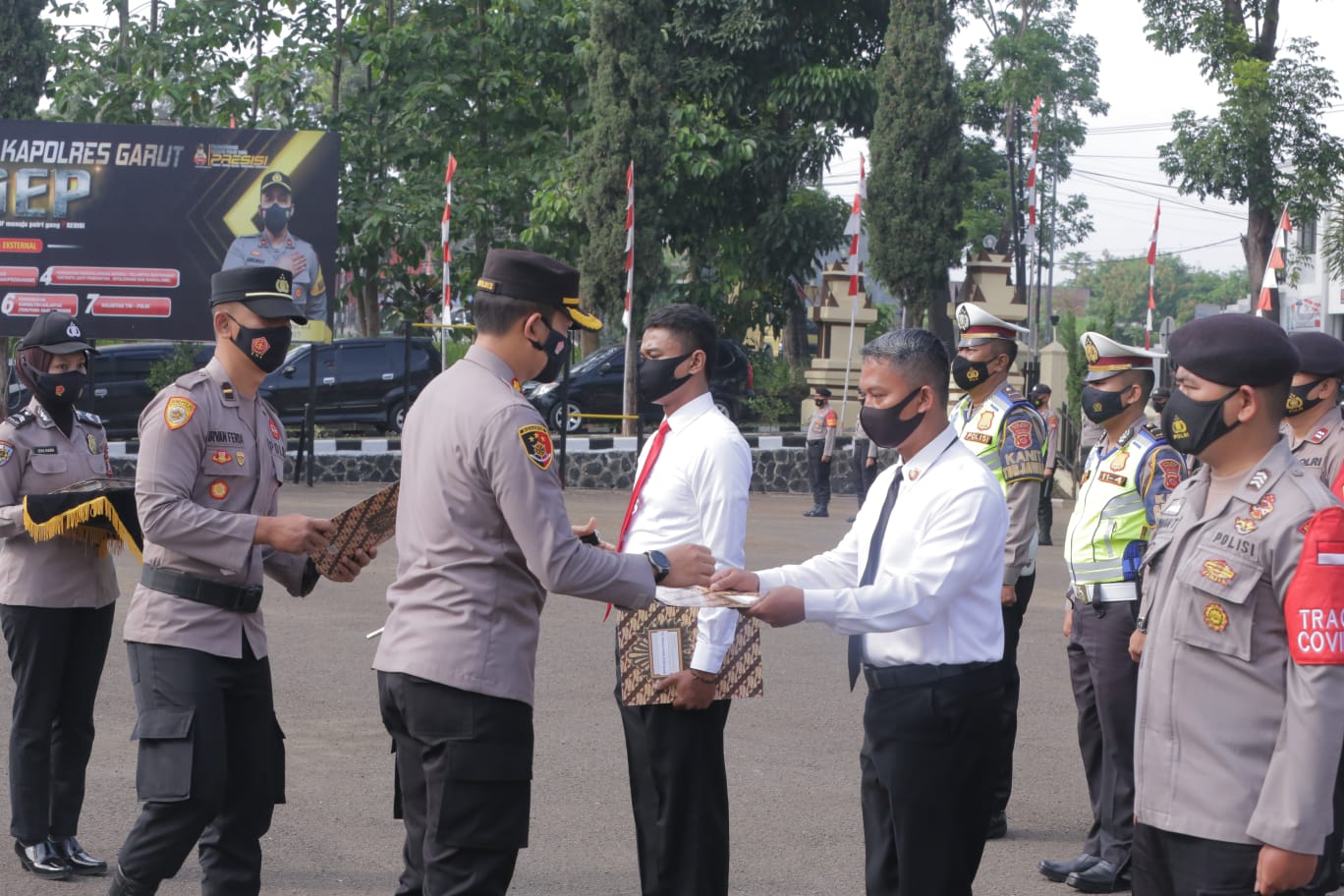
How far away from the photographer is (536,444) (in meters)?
3.83

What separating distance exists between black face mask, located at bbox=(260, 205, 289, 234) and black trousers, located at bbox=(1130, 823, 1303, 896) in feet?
61.6

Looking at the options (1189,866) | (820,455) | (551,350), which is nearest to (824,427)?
(820,455)

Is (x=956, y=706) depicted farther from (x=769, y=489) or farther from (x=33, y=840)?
(x=769, y=489)

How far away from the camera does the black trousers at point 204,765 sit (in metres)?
4.22

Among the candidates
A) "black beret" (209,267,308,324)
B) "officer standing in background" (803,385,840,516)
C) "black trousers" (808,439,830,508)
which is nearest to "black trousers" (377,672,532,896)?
"black beret" (209,267,308,324)

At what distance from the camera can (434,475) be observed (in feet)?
12.7

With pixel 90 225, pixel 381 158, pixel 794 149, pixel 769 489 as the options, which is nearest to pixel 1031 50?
pixel 794 149

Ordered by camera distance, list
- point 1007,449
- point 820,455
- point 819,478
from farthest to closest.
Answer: point 820,455 → point 819,478 → point 1007,449

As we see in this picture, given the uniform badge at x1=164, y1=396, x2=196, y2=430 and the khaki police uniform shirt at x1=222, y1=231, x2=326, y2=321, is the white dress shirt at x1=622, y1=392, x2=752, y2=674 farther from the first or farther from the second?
the khaki police uniform shirt at x1=222, y1=231, x2=326, y2=321

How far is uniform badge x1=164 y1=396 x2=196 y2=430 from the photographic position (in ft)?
14.3

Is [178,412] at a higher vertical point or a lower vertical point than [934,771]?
higher

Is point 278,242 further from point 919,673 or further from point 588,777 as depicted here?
point 919,673

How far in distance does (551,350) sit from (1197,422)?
1.74 meters

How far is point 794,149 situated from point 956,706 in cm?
2574
